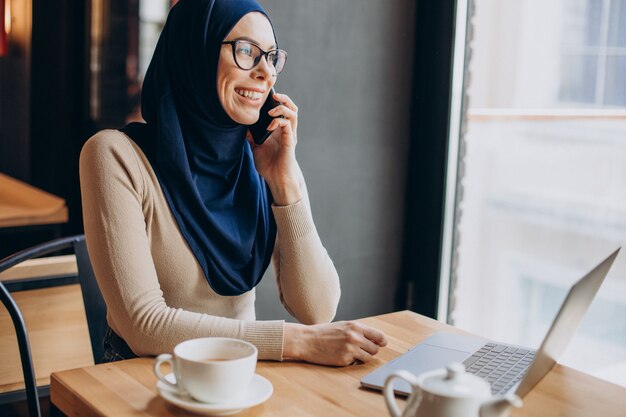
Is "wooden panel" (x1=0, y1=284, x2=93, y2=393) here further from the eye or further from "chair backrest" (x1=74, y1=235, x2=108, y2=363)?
the eye

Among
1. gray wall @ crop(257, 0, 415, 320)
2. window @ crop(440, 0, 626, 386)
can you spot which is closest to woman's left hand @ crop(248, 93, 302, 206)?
gray wall @ crop(257, 0, 415, 320)

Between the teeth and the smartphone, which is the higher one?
the teeth

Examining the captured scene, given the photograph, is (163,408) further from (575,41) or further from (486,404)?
(575,41)

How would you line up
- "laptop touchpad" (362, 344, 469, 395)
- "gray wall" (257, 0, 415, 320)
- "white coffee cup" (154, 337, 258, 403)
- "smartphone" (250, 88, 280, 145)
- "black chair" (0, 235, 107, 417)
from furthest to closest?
1. "gray wall" (257, 0, 415, 320)
2. "smartphone" (250, 88, 280, 145)
3. "black chair" (0, 235, 107, 417)
4. "laptop touchpad" (362, 344, 469, 395)
5. "white coffee cup" (154, 337, 258, 403)

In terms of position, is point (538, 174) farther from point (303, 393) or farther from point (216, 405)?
point (216, 405)

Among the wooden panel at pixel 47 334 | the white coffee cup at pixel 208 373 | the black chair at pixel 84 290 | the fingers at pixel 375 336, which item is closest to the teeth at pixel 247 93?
the black chair at pixel 84 290

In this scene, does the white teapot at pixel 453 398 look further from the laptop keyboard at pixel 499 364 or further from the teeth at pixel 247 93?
the teeth at pixel 247 93

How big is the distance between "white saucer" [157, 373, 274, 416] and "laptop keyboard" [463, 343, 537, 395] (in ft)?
1.16

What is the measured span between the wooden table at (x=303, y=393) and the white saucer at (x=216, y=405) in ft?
0.06

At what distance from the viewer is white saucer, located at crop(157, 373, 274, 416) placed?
40.2 inches

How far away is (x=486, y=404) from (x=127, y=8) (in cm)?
206

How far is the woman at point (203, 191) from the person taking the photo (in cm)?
142

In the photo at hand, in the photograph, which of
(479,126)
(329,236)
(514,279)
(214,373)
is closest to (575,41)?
(479,126)

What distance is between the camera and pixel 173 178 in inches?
61.6
